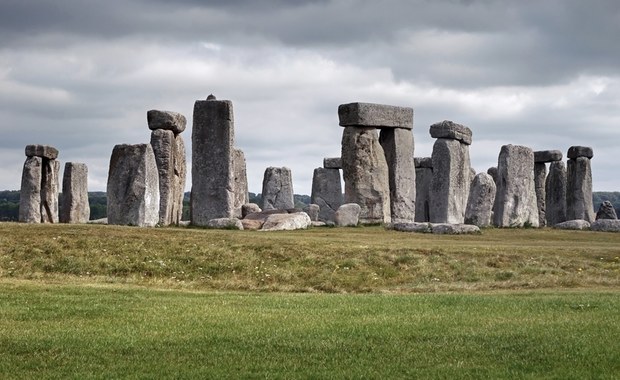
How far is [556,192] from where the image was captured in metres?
49.8

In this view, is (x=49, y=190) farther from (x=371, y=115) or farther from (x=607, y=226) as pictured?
(x=607, y=226)

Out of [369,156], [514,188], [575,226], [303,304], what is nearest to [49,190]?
[369,156]

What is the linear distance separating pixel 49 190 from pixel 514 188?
19.7 metres

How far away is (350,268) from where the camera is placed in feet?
78.7

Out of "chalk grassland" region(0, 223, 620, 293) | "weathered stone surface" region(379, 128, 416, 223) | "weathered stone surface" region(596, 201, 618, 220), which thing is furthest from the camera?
"weathered stone surface" region(596, 201, 618, 220)

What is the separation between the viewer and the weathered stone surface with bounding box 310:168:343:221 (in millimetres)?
53062

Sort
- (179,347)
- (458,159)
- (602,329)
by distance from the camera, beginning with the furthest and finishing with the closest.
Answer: (458,159) < (602,329) < (179,347)

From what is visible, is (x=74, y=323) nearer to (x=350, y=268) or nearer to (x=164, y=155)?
(x=350, y=268)

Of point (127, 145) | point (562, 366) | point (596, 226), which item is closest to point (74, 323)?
point (562, 366)

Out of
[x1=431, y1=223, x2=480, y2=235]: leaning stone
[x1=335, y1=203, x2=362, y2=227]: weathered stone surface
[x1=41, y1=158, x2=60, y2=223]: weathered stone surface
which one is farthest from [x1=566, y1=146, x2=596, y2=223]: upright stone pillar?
[x1=41, y1=158, x2=60, y2=223]: weathered stone surface

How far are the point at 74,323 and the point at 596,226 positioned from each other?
26429 mm

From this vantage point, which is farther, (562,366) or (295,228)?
(295,228)

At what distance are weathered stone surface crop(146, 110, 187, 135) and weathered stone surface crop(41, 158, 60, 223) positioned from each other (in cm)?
966

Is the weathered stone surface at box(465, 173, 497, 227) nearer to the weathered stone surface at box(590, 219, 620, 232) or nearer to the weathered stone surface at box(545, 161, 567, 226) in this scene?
the weathered stone surface at box(590, 219, 620, 232)
